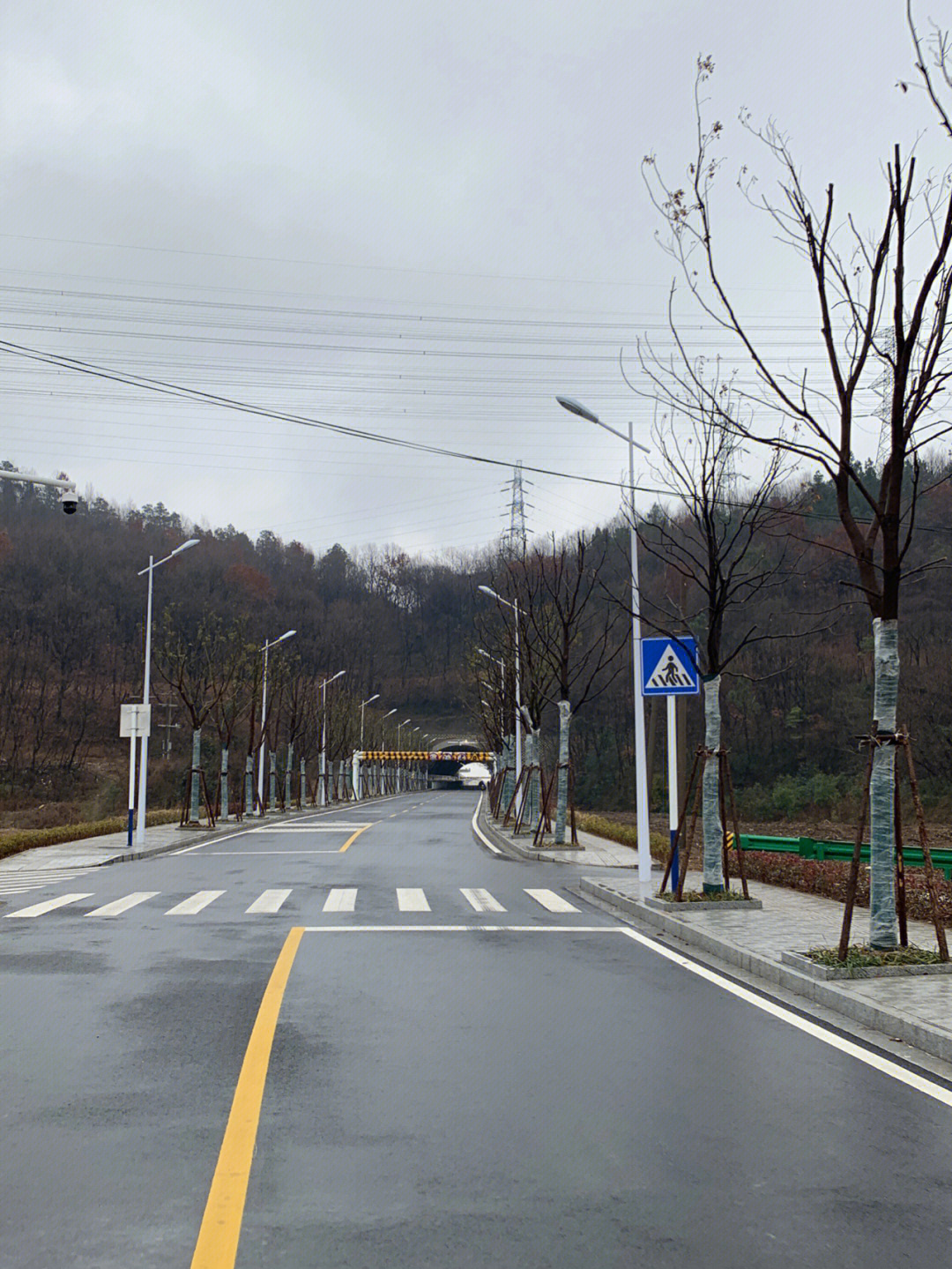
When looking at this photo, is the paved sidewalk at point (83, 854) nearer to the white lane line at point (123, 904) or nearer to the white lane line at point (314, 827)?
the white lane line at point (314, 827)

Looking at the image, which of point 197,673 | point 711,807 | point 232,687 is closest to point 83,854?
point 711,807

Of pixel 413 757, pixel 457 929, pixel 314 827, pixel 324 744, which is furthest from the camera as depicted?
pixel 413 757

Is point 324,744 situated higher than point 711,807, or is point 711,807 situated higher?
point 324,744

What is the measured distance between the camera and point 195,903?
48.0ft

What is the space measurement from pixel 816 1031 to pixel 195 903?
9290 mm

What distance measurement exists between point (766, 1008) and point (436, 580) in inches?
5035

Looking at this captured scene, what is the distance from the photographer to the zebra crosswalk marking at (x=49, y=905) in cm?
1370

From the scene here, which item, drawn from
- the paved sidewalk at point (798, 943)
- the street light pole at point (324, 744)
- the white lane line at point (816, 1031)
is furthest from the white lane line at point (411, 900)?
the street light pole at point (324, 744)

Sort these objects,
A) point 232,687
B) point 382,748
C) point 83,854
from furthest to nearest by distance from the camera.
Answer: point 382,748 < point 232,687 < point 83,854

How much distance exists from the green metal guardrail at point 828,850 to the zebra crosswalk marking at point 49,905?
27.5ft

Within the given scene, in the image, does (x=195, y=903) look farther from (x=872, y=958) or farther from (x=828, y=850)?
(x=828, y=850)

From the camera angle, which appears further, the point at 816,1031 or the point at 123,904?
the point at 123,904

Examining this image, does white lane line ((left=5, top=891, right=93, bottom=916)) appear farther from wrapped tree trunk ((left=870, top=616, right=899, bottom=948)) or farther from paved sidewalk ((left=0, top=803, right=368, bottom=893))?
wrapped tree trunk ((left=870, top=616, right=899, bottom=948))

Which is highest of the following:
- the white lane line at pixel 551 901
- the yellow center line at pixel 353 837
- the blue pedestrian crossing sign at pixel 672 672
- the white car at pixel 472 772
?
the blue pedestrian crossing sign at pixel 672 672
